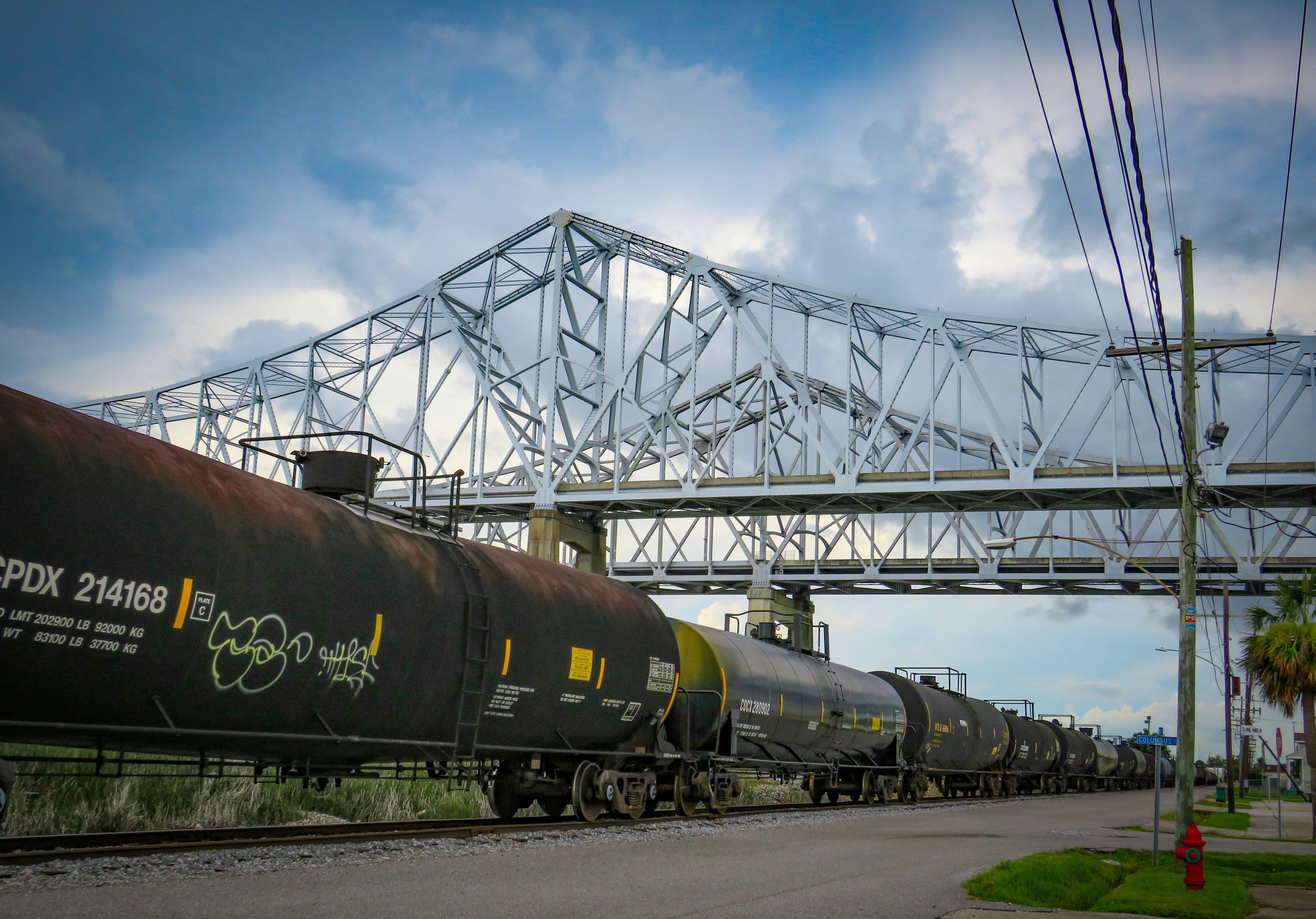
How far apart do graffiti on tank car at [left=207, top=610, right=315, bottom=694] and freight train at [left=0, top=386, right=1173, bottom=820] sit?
0.02 m

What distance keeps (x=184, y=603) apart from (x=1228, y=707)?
1530 inches

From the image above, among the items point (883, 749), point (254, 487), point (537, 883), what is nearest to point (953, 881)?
point (537, 883)

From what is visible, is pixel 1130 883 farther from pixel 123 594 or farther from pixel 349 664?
pixel 123 594

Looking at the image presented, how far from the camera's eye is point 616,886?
36.6 feet

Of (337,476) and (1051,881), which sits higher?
(337,476)

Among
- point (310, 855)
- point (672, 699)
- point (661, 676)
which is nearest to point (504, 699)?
point (310, 855)

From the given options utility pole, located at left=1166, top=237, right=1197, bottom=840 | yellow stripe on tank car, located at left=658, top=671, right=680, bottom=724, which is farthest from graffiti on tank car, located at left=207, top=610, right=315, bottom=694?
utility pole, located at left=1166, top=237, right=1197, bottom=840

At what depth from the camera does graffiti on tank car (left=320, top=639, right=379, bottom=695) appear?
36.7 ft

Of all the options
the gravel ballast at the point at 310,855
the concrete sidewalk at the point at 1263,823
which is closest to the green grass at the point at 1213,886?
the concrete sidewalk at the point at 1263,823

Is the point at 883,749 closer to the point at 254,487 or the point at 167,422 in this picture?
the point at 254,487

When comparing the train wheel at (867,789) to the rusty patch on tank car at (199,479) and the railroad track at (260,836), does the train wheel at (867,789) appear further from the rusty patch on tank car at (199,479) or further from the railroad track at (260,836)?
the rusty patch on tank car at (199,479)

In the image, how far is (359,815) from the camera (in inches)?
716

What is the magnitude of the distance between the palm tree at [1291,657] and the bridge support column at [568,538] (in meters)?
34.8

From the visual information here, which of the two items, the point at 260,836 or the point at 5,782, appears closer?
the point at 5,782
